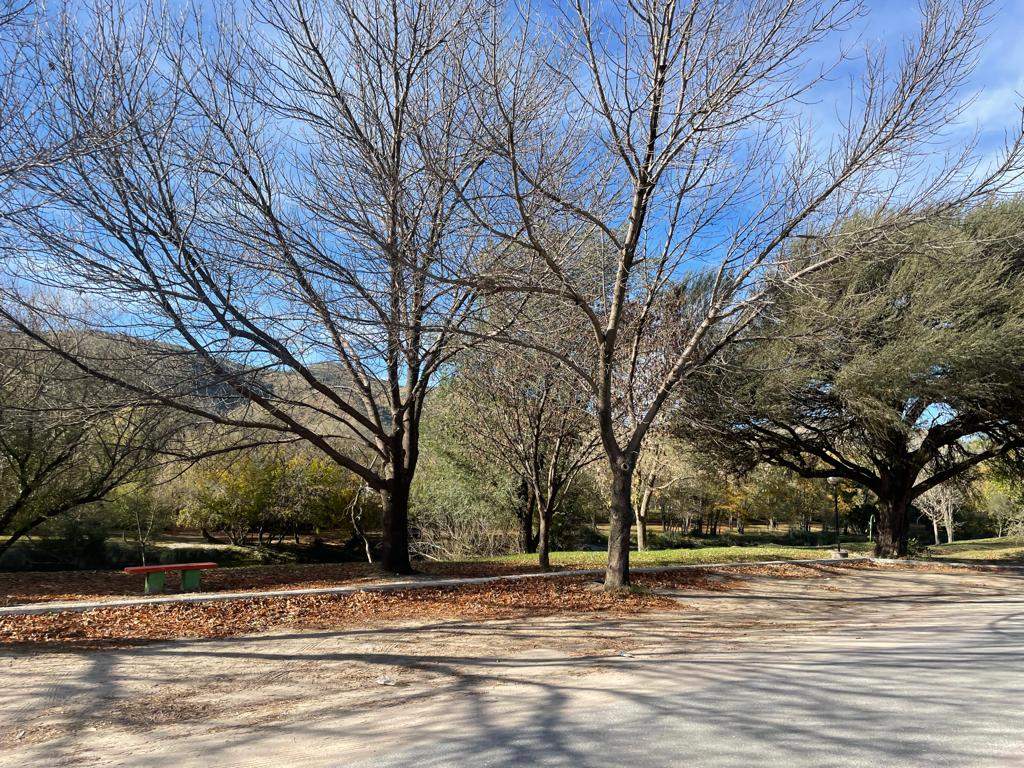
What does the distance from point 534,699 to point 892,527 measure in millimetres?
18818

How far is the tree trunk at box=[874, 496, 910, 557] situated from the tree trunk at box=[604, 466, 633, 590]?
41.9ft

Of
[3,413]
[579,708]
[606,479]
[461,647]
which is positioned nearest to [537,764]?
[579,708]

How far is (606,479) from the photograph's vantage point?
28.0 metres

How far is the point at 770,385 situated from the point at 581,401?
16.9ft

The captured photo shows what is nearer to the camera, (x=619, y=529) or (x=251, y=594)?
(x=251, y=594)

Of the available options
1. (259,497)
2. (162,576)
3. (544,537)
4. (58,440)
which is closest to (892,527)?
(544,537)

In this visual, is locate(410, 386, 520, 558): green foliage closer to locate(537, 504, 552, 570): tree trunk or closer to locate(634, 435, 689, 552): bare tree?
locate(634, 435, 689, 552): bare tree

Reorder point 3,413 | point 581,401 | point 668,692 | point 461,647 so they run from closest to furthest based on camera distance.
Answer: point 668,692 < point 461,647 < point 3,413 < point 581,401

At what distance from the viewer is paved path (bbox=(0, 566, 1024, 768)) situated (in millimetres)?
4105

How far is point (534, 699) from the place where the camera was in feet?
17.5

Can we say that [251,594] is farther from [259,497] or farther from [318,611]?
[259,497]

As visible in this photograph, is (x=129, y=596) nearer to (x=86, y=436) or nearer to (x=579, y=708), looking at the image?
(x=86, y=436)

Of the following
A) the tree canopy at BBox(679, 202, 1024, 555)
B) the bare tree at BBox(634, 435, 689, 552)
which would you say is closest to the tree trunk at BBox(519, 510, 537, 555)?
the bare tree at BBox(634, 435, 689, 552)

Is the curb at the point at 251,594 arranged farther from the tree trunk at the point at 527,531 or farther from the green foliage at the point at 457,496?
the green foliage at the point at 457,496
